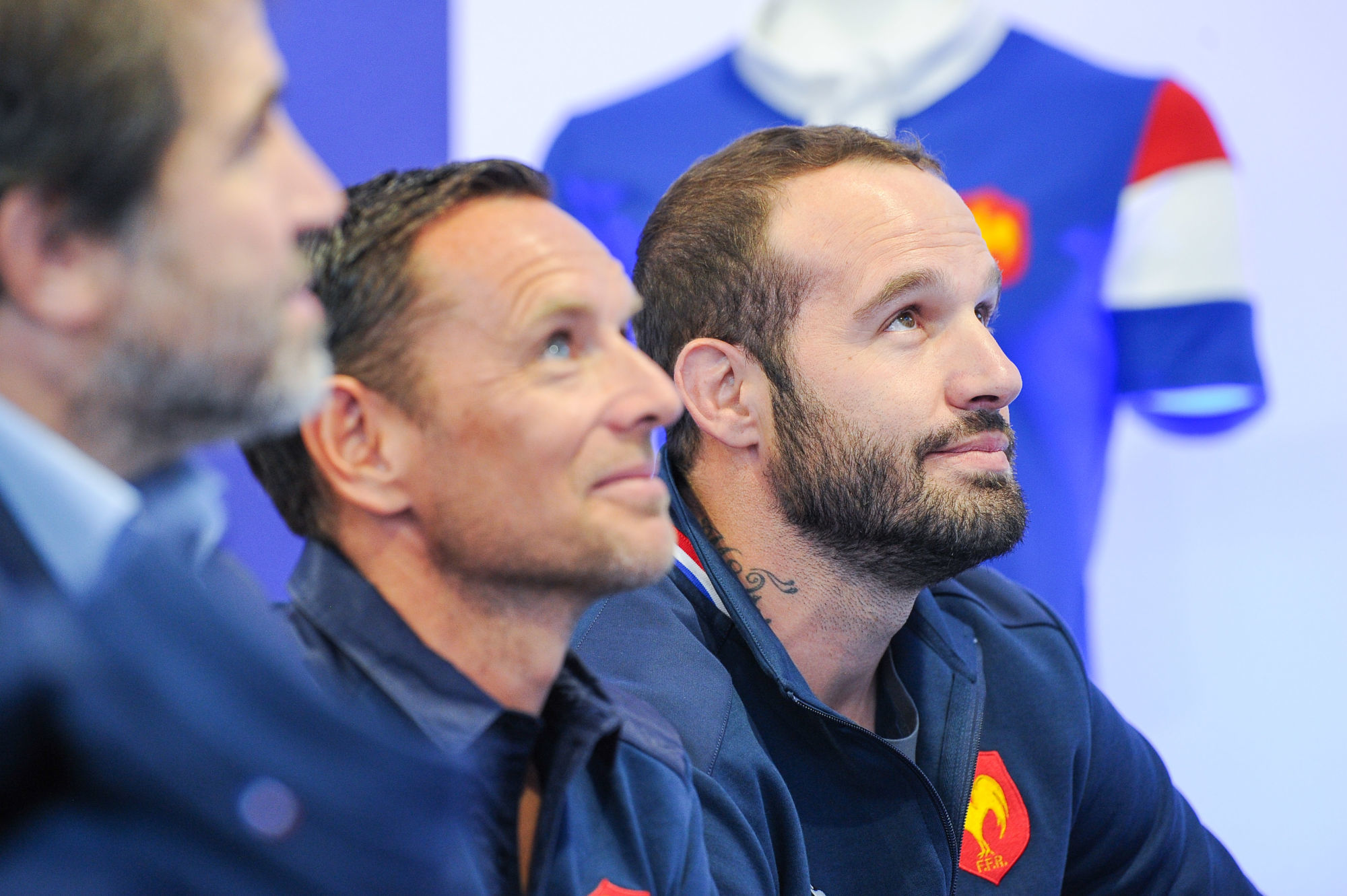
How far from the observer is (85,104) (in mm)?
477

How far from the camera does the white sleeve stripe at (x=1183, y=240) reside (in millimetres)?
1597

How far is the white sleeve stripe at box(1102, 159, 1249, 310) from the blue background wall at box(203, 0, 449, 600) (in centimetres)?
101

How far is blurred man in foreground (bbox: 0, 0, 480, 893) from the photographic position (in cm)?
45

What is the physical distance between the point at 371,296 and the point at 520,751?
0.29 metres

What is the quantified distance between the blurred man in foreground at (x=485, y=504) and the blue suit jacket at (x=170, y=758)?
236 mm

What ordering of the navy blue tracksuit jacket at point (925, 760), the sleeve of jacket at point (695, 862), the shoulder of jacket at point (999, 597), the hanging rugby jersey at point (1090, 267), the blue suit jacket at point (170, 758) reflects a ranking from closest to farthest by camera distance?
the blue suit jacket at point (170, 758), the sleeve of jacket at point (695, 862), the navy blue tracksuit jacket at point (925, 760), the shoulder of jacket at point (999, 597), the hanging rugby jersey at point (1090, 267)

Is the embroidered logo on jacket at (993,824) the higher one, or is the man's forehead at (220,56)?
the man's forehead at (220,56)

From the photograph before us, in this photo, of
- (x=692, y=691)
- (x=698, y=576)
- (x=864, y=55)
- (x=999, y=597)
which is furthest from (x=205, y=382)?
(x=864, y=55)

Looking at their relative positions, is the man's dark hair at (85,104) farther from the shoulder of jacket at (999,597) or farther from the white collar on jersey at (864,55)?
the white collar on jersey at (864,55)

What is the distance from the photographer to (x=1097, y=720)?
1.28 metres

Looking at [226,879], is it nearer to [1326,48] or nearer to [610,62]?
[610,62]

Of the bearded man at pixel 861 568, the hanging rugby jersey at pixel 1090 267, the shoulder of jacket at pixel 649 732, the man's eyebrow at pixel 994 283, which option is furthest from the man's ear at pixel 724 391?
the hanging rugby jersey at pixel 1090 267

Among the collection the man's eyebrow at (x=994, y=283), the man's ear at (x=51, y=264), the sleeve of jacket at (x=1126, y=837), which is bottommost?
the sleeve of jacket at (x=1126, y=837)

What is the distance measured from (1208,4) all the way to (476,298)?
169 cm
